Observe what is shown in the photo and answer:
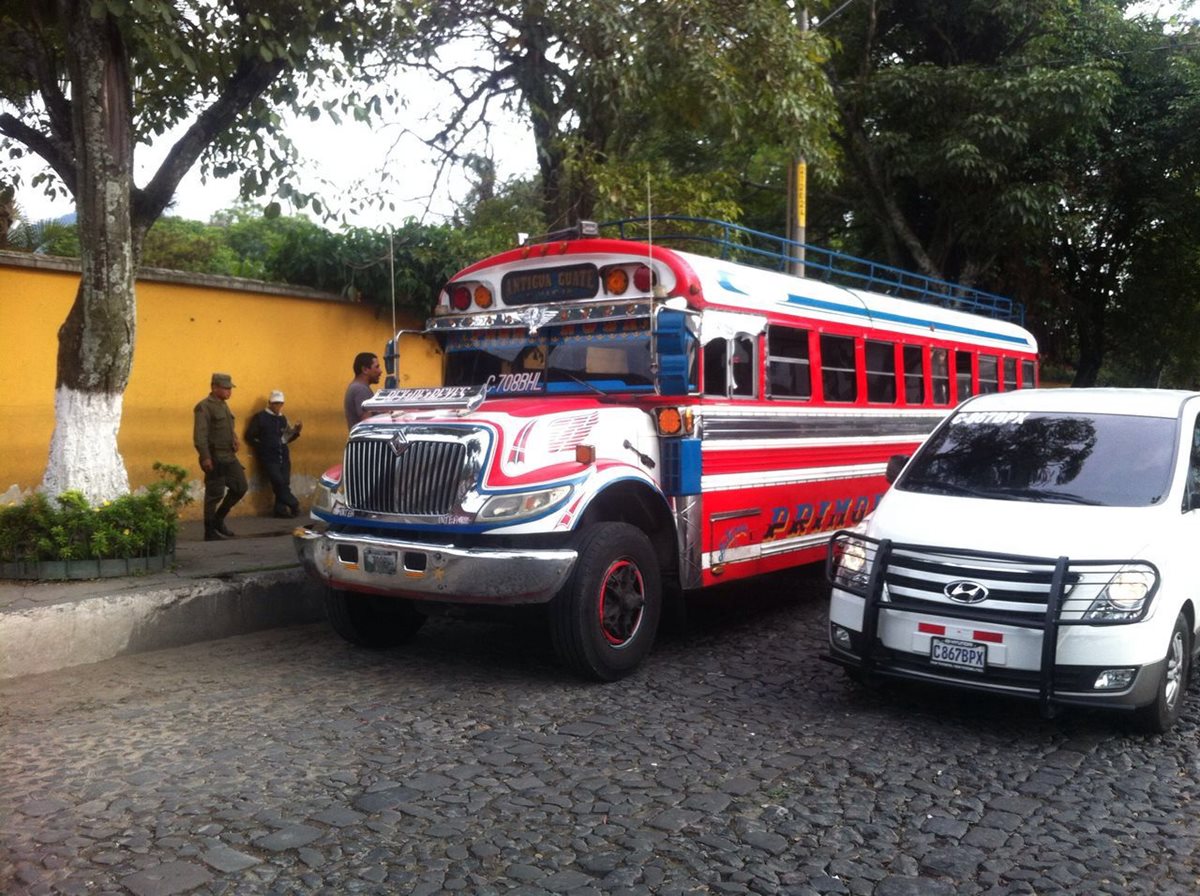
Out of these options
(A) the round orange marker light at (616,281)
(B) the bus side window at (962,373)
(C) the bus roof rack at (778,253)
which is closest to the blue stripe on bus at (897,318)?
(B) the bus side window at (962,373)

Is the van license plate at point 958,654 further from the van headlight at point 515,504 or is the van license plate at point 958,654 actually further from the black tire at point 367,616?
the black tire at point 367,616

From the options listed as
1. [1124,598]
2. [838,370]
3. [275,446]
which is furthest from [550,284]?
[275,446]

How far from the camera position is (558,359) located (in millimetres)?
7516

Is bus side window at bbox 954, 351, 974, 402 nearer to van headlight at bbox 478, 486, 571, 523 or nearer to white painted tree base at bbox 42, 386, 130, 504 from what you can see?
van headlight at bbox 478, 486, 571, 523

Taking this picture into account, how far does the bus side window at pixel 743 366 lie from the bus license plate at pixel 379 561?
2.53m

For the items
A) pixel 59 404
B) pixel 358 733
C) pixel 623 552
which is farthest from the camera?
pixel 59 404

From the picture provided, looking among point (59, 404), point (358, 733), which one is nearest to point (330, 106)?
point (59, 404)

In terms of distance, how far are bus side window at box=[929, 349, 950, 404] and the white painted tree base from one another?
7.16 meters

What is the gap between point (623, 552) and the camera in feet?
21.7

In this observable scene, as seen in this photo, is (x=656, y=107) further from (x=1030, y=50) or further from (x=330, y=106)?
(x=1030, y=50)

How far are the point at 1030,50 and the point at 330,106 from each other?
12.9 m

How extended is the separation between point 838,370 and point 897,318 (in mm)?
1378

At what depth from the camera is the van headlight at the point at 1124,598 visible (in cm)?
532

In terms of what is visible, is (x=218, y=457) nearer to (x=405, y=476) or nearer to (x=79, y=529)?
(x=79, y=529)
